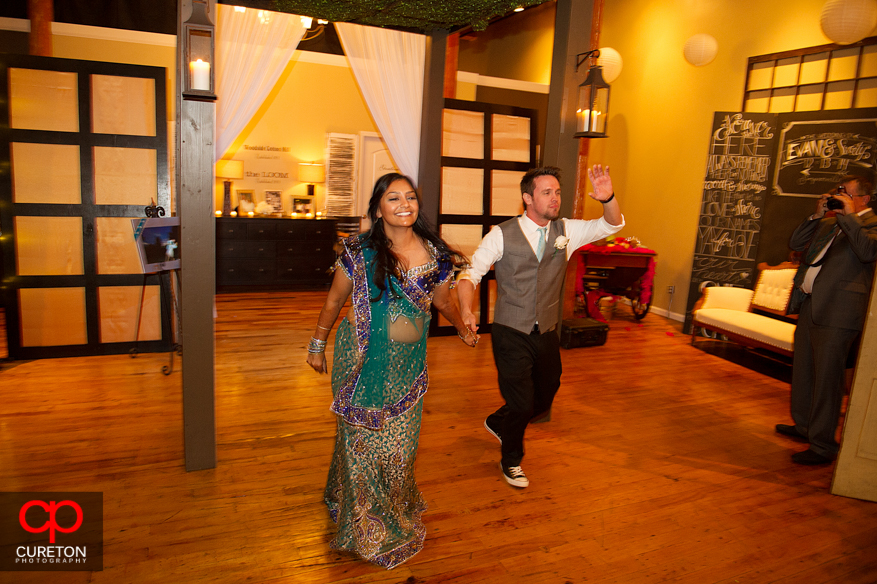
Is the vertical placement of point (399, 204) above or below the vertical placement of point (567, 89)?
below

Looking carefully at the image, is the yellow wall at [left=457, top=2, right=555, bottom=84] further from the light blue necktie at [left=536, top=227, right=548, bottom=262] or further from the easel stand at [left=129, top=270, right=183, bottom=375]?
the light blue necktie at [left=536, top=227, right=548, bottom=262]

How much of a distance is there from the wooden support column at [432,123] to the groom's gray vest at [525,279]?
2.58m

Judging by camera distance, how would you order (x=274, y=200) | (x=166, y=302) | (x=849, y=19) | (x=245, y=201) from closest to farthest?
(x=849, y=19) < (x=166, y=302) < (x=245, y=201) < (x=274, y=200)

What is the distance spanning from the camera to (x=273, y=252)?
879cm

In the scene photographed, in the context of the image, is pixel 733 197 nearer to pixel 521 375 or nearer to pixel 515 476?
pixel 521 375

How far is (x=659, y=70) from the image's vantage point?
8.23 meters

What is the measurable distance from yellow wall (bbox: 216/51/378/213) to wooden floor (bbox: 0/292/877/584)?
452 cm

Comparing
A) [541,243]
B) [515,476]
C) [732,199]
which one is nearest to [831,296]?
[541,243]

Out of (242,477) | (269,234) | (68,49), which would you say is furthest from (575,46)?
(68,49)

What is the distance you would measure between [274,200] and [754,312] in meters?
6.92

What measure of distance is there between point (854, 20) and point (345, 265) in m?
5.18

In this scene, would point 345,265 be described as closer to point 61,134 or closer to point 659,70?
point 61,134

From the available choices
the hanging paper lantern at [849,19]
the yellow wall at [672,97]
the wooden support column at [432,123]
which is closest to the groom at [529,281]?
the wooden support column at [432,123]

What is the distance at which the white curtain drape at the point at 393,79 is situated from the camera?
5.38 m
